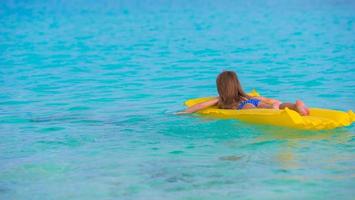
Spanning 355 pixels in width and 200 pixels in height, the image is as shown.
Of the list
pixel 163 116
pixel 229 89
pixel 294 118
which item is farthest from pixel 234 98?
pixel 163 116

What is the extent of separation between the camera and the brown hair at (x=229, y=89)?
6.80 metres

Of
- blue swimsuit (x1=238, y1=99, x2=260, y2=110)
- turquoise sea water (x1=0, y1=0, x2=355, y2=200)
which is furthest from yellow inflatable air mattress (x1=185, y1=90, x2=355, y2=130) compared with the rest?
blue swimsuit (x1=238, y1=99, x2=260, y2=110)

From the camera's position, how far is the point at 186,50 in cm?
1496

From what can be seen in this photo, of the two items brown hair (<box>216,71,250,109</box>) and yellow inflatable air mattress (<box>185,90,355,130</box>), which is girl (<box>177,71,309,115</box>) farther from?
yellow inflatable air mattress (<box>185,90,355,130</box>)

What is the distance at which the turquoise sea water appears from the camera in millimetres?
5168

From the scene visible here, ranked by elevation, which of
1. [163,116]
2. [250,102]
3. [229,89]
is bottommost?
[163,116]

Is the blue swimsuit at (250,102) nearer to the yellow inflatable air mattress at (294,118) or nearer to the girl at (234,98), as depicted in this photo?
the girl at (234,98)

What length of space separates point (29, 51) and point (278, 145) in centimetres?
1000

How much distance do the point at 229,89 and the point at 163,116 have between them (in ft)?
3.03

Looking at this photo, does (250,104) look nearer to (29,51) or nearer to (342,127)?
(342,127)

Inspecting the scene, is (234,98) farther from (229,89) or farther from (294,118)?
(294,118)

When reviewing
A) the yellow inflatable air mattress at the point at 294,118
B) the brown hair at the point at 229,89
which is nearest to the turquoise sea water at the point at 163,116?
the yellow inflatable air mattress at the point at 294,118

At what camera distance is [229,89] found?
680 cm

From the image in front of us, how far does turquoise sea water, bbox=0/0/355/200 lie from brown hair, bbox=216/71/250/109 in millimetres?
213
